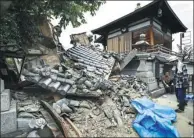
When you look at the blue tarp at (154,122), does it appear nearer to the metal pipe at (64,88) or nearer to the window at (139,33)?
the metal pipe at (64,88)

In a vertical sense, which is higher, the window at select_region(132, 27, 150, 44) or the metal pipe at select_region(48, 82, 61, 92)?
the window at select_region(132, 27, 150, 44)

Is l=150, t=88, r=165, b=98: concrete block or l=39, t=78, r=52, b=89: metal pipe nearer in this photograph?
l=39, t=78, r=52, b=89: metal pipe

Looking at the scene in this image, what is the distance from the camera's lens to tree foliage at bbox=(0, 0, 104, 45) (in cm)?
449

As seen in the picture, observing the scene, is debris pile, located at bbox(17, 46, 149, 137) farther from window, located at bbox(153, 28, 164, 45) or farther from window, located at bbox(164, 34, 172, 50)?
window, located at bbox(164, 34, 172, 50)

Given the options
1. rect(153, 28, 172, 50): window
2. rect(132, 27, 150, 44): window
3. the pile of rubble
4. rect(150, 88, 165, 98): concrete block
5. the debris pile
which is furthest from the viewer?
rect(153, 28, 172, 50): window

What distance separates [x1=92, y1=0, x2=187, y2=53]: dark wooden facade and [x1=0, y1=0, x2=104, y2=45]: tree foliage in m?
8.26

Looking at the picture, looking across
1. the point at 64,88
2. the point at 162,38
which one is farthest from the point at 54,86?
the point at 162,38

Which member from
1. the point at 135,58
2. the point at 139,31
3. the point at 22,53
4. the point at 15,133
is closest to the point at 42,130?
the point at 15,133

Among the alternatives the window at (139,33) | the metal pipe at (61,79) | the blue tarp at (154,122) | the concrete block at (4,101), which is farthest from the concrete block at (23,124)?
the window at (139,33)

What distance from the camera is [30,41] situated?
5676mm

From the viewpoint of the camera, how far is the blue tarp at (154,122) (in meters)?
3.99

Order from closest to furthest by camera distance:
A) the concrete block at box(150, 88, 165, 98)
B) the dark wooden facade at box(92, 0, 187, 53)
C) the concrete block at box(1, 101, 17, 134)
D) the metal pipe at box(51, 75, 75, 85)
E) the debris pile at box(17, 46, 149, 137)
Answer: the concrete block at box(1, 101, 17, 134)
the debris pile at box(17, 46, 149, 137)
the metal pipe at box(51, 75, 75, 85)
the concrete block at box(150, 88, 165, 98)
the dark wooden facade at box(92, 0, 187, 53)

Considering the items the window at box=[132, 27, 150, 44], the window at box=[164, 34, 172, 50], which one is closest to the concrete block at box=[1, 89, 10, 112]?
the window at box=[132, 27, 150, 44]

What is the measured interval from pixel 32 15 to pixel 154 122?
16.5 ft
